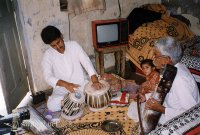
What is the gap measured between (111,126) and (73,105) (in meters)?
0.62

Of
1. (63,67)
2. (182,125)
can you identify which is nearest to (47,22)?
(63,67)

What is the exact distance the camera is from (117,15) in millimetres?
6637

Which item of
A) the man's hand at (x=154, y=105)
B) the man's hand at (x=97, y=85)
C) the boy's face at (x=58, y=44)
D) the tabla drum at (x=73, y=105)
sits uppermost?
the boy's face at (x=58, y=44)

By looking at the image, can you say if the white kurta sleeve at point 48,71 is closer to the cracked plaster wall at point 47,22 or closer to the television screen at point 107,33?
the cracked plaster wall at point 47,22

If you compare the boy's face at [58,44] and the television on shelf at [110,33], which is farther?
the television on shelf at [110,33]

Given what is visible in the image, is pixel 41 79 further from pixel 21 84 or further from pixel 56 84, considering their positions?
pixel 56 84

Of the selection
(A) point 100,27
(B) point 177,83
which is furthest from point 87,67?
(B) point 177,83

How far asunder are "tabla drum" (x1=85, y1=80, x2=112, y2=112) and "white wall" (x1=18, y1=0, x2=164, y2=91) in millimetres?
2059

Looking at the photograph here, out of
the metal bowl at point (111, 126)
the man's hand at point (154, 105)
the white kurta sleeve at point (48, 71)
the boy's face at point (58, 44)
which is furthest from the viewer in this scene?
the white kurta sleeve at point (48, 71)

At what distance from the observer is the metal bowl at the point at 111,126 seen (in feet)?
11.7

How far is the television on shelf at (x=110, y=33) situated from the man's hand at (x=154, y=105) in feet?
9.71

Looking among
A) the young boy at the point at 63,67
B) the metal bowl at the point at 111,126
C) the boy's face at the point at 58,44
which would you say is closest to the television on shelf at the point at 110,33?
the young boy at the point at 63,67

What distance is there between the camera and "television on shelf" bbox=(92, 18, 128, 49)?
565cm

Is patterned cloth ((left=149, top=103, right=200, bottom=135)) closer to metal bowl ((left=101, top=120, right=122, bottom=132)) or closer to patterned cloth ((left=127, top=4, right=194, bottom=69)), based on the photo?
metal bowl ((left=101, top=120, right=122, bottom=132))
